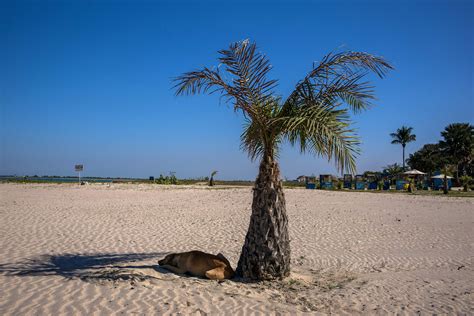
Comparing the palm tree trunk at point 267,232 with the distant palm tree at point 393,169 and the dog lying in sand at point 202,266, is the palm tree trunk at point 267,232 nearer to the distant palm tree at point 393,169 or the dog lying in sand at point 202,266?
the dog lying in sand at point 202,266

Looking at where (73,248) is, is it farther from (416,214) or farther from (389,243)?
(416,214)

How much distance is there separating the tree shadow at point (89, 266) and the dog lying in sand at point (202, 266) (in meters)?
0.28

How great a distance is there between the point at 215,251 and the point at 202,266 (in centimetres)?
314

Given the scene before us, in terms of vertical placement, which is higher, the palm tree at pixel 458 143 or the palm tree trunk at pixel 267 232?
the palm tree at pixel 458 143

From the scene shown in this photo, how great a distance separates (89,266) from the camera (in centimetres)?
739

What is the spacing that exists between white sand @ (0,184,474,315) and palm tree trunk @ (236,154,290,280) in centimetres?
36

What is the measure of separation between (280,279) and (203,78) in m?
4.15

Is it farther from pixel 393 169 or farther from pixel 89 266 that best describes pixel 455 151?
pixel 89 266

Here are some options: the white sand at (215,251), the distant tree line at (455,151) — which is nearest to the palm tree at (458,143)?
the distant tree line at (455,151)

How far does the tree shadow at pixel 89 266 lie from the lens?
640 cm

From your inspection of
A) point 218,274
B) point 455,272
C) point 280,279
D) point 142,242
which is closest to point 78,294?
point 218,274

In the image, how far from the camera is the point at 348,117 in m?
6.29

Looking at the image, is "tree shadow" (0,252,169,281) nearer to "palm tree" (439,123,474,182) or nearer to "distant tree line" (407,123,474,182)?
"distant tree line" (407,123,474,182)

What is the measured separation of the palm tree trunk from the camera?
6586mm
